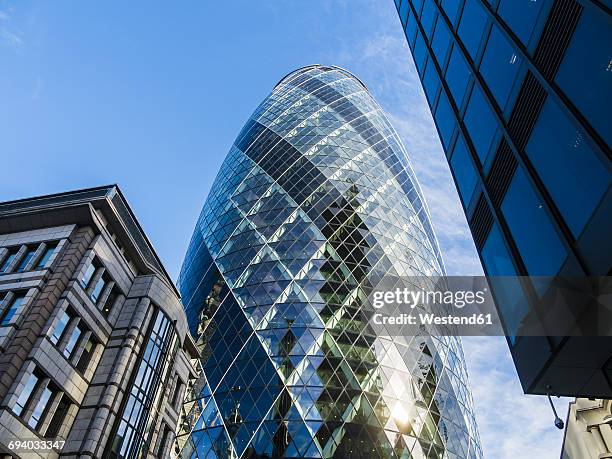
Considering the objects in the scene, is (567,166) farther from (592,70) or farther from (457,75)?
(457,75)

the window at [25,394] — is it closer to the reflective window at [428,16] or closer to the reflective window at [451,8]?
the reflective window at [451,8]

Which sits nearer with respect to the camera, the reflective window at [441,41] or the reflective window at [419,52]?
the reflective window at [441,41]

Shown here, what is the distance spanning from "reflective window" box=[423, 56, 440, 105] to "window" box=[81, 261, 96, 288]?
13451mm

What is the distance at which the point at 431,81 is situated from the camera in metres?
14.0

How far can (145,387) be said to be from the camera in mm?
18562

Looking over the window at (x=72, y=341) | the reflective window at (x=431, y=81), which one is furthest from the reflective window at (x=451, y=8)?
the window at (x=72, y=341)

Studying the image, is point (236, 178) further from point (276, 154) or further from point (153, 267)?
point (153, 267)

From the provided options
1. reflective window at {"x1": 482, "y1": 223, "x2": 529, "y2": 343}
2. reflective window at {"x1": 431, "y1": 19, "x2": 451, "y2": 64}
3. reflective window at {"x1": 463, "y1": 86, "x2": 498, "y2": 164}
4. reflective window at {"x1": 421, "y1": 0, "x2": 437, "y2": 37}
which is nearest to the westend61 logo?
reflective window at {"x1": 421, "y1": 0, "x2": 437, "y2": 37}

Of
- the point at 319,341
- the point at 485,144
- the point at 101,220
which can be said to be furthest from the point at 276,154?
the point at 485,144

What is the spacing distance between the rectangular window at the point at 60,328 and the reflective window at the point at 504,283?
13578 mm

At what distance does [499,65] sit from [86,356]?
1644 centimetres

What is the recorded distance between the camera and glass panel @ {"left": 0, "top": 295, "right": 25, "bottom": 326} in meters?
15.2

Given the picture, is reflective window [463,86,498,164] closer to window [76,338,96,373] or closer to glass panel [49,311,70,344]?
glass panel [49,311,70,344]

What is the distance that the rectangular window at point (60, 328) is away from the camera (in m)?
15.5
